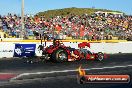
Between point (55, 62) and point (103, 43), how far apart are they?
985 centimetres

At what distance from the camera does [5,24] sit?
2942 cm

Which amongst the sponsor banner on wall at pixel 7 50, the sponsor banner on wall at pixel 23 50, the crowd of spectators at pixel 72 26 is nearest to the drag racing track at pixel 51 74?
the sponsor banner on wall at pixel 23 50

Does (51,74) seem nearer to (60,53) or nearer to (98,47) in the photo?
(60,53)

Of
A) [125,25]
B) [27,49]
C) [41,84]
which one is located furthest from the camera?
[125,25]

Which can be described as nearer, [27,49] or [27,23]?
[27,49]

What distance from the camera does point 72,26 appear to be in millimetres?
35594

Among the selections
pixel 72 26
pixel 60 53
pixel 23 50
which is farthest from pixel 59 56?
pixel 72 26

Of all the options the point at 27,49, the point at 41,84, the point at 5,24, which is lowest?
the point at 41,84

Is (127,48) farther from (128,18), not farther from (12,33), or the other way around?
(128,18)

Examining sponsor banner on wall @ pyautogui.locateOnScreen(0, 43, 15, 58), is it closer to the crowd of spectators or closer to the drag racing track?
the crowd of spectators

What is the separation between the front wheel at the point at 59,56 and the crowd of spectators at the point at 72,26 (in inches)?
316

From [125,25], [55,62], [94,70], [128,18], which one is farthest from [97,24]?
[94,70]

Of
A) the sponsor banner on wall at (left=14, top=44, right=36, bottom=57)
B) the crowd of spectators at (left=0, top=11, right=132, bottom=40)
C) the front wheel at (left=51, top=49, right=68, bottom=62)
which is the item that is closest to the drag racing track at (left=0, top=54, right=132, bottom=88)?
the front wheel at (left=51, top=49, right=68, bottom=62)

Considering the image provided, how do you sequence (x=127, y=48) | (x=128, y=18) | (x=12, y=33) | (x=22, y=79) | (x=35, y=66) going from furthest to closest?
(x=128, y=18), (x=127, y=48), (x=12, y=33), (x=35, y=66), (x=22, y=79)
